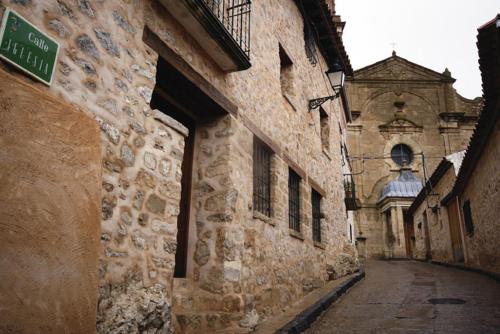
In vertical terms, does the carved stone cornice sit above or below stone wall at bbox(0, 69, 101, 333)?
above

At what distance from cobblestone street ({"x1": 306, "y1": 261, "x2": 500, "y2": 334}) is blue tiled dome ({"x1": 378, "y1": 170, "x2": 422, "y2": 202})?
14718 millimetres

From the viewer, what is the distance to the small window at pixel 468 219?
1316cm

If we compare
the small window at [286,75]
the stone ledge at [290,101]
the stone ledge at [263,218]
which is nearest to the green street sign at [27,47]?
the stone ledge at [263,218]

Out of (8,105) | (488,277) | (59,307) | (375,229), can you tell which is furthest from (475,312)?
(375,229)

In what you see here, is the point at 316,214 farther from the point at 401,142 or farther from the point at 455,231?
the point at 401,142

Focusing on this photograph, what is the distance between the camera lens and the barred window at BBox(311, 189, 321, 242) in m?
9.81

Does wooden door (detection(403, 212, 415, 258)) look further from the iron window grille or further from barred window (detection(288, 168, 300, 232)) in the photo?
the iron window grille

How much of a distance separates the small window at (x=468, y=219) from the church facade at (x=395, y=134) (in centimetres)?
1101

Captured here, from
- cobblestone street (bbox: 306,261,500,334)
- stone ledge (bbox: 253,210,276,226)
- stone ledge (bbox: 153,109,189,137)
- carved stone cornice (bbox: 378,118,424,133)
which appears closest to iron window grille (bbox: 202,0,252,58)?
stone ledge (bbox: 153,109,189,137)

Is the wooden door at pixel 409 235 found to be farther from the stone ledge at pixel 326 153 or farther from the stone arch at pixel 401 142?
the stone ledge at pixel 326 153

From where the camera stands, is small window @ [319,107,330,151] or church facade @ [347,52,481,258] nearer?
small window @ [319,107,330,151]

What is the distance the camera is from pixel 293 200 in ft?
26.6

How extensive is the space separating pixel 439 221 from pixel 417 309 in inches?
493

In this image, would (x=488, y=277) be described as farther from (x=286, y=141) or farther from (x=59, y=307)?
(x=59, y=307)
